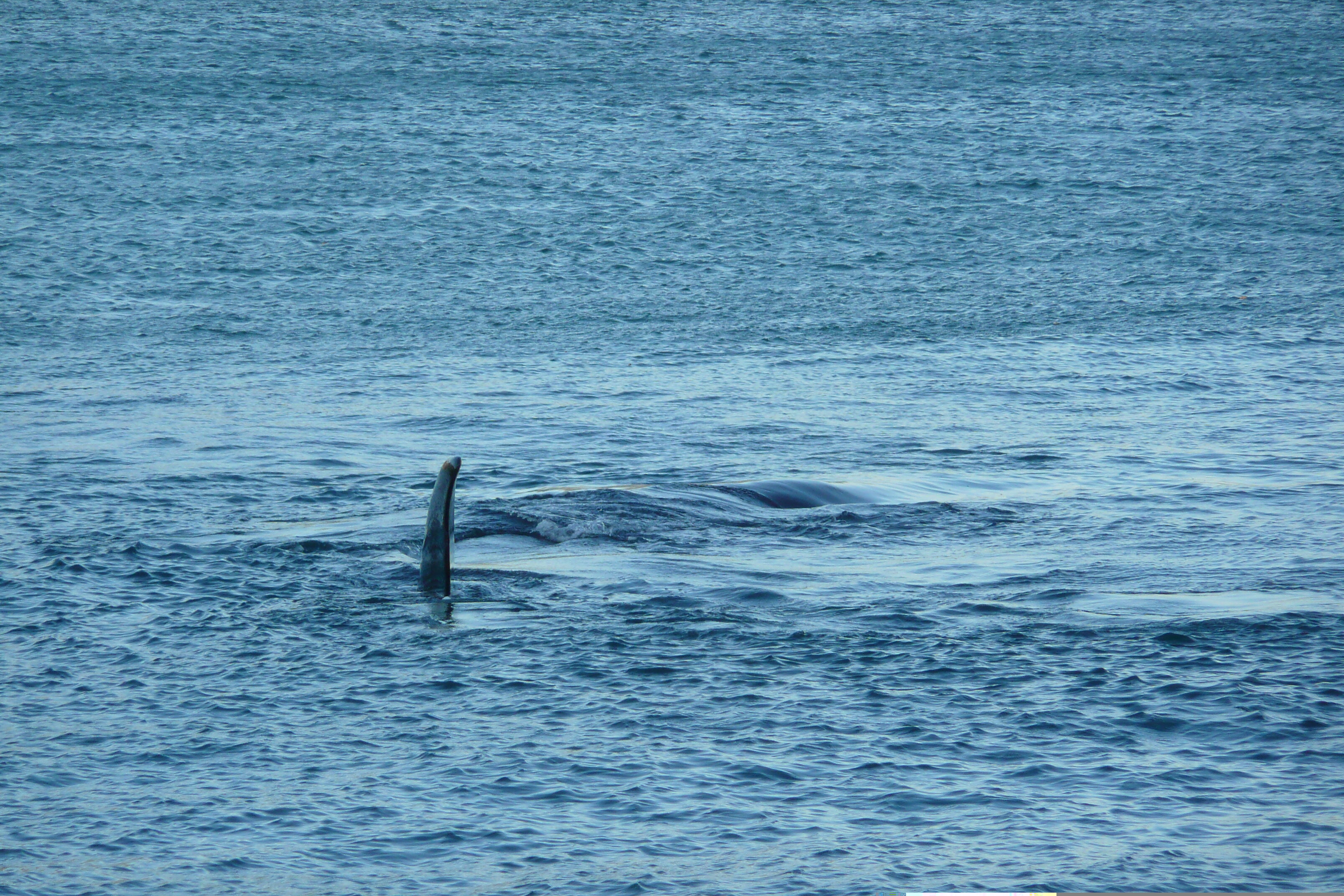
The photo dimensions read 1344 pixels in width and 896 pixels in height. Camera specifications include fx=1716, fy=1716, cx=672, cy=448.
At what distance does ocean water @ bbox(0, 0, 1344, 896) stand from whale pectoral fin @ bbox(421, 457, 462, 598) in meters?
0.33

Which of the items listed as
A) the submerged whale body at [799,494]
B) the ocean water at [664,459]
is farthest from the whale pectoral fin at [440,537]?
the submerged whale body at [799,494]

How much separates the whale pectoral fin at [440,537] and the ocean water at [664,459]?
13.0 inches

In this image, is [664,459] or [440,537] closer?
[440,537]

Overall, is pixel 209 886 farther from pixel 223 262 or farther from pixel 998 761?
pixel 223 262

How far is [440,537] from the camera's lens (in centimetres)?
1191

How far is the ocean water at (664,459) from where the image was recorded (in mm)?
8688

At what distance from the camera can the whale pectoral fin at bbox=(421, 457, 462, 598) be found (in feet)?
37.9

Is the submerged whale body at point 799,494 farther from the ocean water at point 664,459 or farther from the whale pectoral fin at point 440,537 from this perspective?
the whale pectoral fin at point 440,537

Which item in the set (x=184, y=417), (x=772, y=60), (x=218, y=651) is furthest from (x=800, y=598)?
(x=772, y=60)

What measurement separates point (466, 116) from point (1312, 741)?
95.5 ft

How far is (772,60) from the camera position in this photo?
40250 mm

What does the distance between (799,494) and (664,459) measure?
2.20 metres

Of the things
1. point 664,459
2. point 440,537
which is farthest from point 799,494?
point 440,537

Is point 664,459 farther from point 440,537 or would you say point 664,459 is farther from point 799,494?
point 440,537
